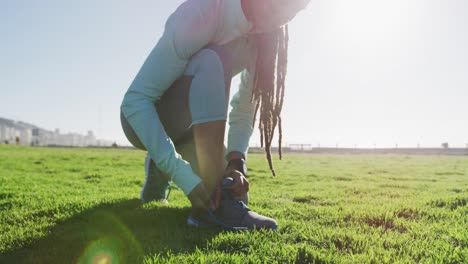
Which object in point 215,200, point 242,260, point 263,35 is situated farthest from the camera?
point 263,35

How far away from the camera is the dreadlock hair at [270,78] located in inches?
137

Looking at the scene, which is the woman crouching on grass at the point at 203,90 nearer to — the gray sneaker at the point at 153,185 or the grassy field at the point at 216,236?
the grassy field at the point at 216,236

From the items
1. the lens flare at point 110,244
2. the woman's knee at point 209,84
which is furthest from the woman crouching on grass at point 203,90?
the lens flare at point 110,244

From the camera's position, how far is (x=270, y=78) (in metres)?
3.51

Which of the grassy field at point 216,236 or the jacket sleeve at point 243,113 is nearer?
the grassy field at point 216,236

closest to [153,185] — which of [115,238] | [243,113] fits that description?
[243,113]

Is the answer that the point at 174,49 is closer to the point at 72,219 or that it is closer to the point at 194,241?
the point at 194,241

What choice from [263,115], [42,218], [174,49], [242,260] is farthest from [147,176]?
[242,260]

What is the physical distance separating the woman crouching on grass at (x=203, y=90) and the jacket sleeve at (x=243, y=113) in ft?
1.02

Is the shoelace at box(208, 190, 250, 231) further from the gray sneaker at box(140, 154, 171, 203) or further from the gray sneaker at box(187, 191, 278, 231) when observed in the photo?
the gray sneaker at box(140, 154, 171, 203)

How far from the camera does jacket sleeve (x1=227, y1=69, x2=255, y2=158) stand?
12.4 feet

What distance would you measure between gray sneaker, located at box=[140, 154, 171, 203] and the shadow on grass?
19.7 inches

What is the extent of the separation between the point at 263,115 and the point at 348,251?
1.45m

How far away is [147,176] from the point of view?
13.8 feet
